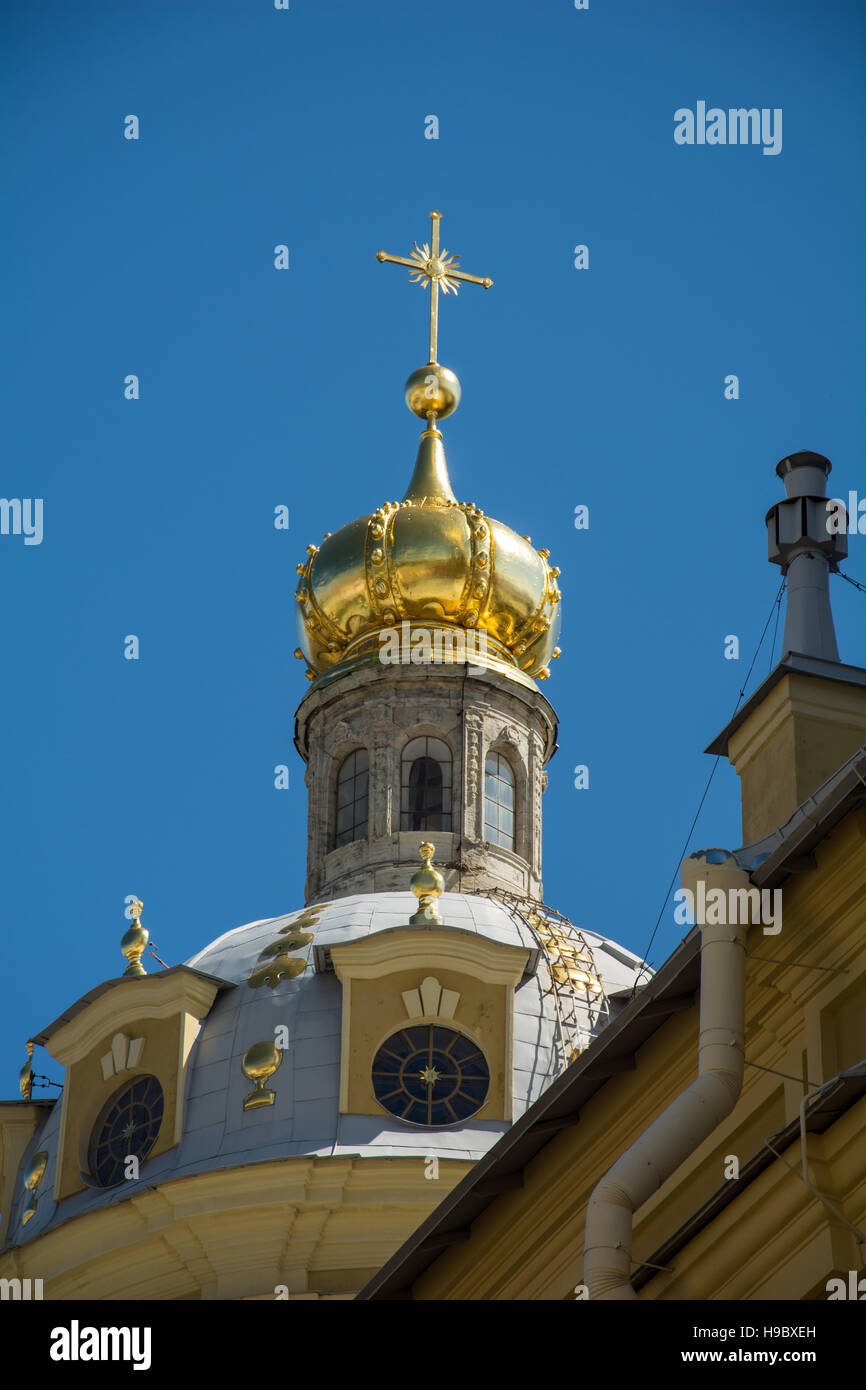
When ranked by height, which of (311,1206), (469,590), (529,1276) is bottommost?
(529,1276)

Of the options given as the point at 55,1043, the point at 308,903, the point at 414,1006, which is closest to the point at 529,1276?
the point at 414,1006

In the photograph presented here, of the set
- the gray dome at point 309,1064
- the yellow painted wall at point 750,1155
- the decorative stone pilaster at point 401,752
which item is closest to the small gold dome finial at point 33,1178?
the gray dome at point 309,1064

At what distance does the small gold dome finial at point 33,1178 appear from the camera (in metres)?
34.4

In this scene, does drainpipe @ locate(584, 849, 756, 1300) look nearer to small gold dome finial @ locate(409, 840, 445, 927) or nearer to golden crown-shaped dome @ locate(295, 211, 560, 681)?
small gold dome finial @ locate(409, 840, 445, 927)

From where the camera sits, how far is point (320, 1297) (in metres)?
30.6

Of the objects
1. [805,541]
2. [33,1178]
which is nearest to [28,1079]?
[33,1178]

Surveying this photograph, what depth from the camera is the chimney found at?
1850cm

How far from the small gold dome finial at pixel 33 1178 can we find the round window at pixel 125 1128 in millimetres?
885

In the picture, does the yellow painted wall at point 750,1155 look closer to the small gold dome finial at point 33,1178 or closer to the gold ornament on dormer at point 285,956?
the gold ornament on dormer at point 285,956

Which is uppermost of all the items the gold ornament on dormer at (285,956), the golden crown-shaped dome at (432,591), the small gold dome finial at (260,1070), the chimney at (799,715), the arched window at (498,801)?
the golden crown-shaped dome at (432,591)

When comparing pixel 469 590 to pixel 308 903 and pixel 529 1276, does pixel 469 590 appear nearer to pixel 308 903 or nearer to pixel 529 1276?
pixel 308 903

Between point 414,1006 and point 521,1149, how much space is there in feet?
51.1
